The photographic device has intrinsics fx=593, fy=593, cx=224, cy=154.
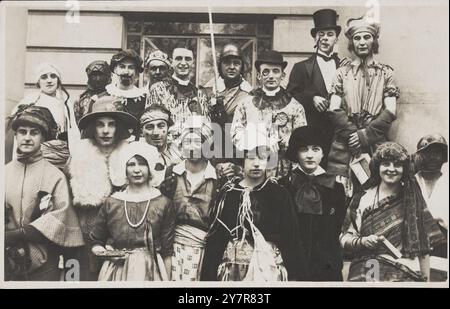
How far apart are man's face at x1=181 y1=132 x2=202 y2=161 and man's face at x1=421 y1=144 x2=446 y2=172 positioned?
2.47 meters

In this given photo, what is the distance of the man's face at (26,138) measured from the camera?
257 inches

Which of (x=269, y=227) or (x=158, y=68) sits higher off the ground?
(x=158, y=68)

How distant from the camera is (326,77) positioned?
6.56 metres

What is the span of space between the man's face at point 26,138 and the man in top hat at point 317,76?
9.35 ft

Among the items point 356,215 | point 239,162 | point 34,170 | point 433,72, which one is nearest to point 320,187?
point 356,215

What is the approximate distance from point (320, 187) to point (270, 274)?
3.59 feet

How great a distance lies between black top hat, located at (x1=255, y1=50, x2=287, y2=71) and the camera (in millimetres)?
6508

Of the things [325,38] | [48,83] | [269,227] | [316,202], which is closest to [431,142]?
[316,202]

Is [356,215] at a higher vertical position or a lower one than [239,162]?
lower

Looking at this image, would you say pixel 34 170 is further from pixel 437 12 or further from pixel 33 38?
pixel 437 12

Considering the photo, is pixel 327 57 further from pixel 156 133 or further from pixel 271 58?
pixel 156 133

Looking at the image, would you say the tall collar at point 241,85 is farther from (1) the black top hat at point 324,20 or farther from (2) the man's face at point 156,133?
(1) the black top hat at point 324,20

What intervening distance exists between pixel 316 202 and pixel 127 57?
8.61 feet

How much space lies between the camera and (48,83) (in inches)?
259
